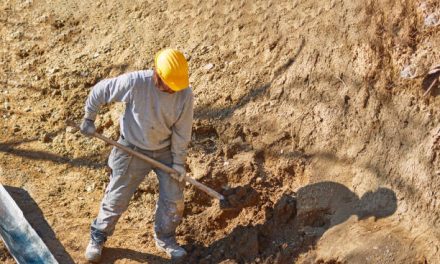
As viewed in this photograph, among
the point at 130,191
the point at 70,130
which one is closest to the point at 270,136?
the point at 130,191

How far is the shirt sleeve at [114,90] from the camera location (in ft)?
17.2

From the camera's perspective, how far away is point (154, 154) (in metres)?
5.57

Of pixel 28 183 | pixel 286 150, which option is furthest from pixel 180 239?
pixel 28 183

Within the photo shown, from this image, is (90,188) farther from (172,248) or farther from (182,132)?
(182,132)

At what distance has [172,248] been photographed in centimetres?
589

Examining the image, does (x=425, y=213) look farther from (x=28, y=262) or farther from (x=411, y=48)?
(x=28, y=262)

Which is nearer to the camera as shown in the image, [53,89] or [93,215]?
[93,215]

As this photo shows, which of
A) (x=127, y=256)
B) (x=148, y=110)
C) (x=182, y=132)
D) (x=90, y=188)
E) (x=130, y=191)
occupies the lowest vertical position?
(x=127, y=256)

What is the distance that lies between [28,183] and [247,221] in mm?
2211

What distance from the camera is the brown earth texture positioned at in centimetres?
566

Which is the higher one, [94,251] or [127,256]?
[94,251]

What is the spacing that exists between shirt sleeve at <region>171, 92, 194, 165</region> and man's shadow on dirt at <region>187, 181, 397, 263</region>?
85cm

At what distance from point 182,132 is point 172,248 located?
1.06 m

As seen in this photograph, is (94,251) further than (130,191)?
Yes
